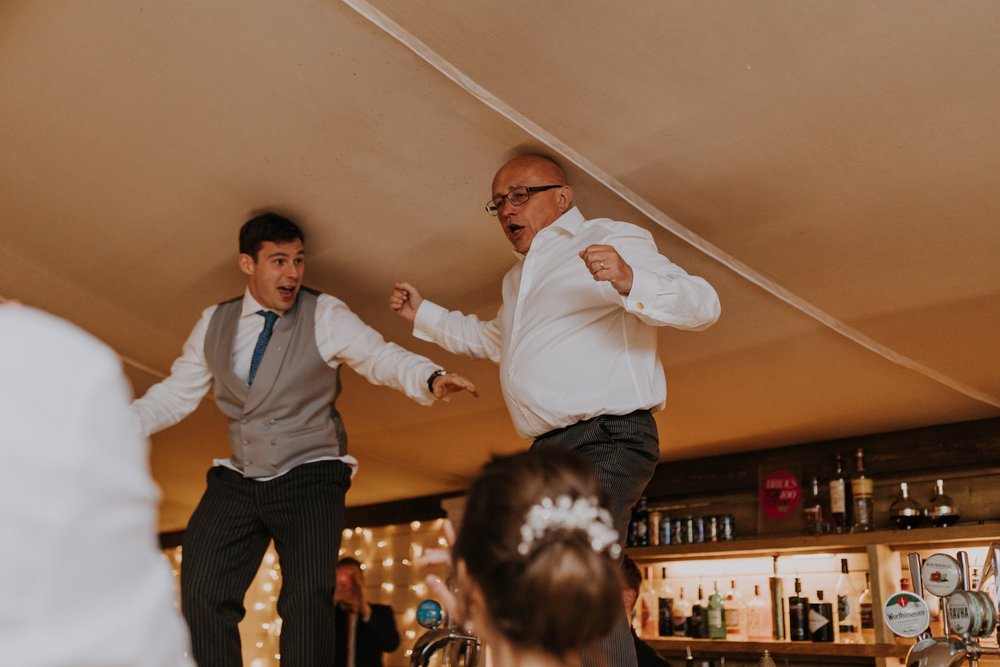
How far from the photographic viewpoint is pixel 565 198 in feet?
7.05

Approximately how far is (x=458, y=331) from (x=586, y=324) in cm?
51

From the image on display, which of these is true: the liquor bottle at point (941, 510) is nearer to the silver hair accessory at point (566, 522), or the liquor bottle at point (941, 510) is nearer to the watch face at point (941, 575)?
the watch face at point (941, 575)

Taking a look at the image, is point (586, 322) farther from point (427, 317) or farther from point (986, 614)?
point (986, 614)

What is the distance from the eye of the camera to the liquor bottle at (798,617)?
3480 millimetres

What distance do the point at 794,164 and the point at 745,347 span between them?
86cm

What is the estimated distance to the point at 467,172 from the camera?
7.13ft

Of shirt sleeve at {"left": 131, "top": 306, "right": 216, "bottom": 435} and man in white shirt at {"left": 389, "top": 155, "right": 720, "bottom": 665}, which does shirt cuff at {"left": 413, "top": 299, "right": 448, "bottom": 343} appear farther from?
shirt sleeve at {"left": 131, "top": 306, "right": 216, "bottom": 435}

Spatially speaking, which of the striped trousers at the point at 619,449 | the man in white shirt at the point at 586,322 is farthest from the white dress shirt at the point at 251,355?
the striped trousers at the point at 619,449

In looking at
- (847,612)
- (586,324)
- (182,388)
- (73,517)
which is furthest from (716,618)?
(73,517)

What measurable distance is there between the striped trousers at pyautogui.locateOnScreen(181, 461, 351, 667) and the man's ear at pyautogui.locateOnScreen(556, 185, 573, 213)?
2.76 feet

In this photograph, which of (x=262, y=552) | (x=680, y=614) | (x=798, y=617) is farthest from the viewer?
(x=680, y=614)

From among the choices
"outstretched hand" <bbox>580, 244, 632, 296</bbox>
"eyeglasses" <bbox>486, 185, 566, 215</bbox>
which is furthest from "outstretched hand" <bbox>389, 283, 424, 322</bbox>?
"outstretched hand" <bbox>580, 244, 632, 296</bbox>

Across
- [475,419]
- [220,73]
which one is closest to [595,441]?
[220,73]

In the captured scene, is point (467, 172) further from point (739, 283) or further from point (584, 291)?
point (739, 283)
